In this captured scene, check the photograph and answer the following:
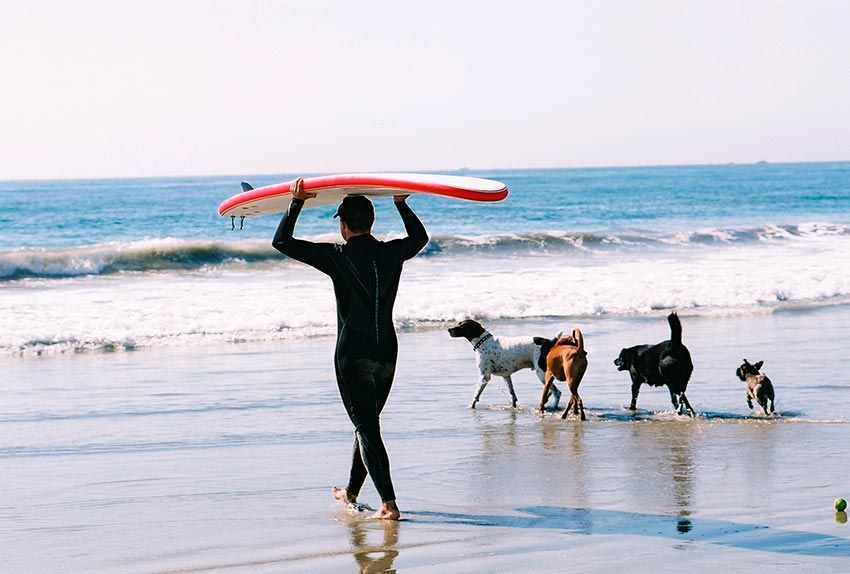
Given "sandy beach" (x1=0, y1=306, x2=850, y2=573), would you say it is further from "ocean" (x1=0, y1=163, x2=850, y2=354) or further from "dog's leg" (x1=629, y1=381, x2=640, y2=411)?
"ocean" (x1=0, y1=163, x2=850, y2=354)

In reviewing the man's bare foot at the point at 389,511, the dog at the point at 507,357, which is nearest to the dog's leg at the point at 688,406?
the dog at the point at 507,357

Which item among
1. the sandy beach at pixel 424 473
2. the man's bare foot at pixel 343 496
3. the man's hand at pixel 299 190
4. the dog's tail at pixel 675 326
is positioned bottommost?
the sandy beach at pixel 424 473

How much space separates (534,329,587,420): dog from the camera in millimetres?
9469

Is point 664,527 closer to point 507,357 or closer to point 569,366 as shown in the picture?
point 569,366

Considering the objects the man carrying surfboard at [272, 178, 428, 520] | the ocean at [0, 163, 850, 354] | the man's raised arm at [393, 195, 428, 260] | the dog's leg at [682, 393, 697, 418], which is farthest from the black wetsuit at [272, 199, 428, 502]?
the ocean at [0, 163, 850, 354]

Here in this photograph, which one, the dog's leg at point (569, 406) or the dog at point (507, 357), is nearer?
the dog's leg at point (569, 406)

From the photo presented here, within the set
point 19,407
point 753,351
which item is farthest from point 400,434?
point 753,351

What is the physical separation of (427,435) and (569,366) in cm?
142

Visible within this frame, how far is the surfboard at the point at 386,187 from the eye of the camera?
612 cm

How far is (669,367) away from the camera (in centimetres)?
965

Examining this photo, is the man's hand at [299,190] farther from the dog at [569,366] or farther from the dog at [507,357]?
the dog at [507,357]

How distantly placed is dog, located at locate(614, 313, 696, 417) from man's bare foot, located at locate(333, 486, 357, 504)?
3.67m

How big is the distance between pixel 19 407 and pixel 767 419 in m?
6.29

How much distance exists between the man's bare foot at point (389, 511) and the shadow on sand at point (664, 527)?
0.43 feet
